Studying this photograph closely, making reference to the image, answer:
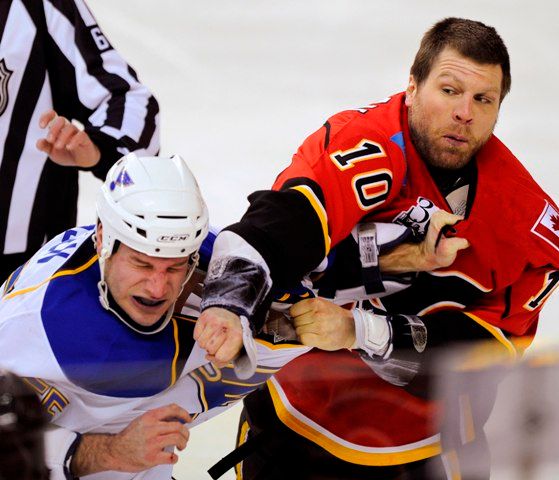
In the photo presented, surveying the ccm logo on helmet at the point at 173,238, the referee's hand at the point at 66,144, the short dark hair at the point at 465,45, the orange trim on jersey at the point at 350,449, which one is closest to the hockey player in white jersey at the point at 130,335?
the ccm logo on helmet at the point at 173,238

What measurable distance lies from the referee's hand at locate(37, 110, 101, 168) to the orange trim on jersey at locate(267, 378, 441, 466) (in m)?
0.58

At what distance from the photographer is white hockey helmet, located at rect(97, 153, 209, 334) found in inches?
63.0

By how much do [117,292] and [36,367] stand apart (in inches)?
9.3

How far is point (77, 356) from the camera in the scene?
4.93ft

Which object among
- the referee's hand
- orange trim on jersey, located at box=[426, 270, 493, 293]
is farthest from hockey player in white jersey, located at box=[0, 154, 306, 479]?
orange trim on jersey, located at box=[426, 270, 493, 293]

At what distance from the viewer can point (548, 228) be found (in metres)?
1.84

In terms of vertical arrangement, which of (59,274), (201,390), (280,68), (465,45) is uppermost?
(465,45)

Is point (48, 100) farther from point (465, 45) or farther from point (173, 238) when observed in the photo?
point (465, 45)

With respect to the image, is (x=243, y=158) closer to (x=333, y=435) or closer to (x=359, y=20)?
(x=359, y=20)

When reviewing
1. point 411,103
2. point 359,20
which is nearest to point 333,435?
point 411,103

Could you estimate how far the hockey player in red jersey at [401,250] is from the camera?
161 centimetres

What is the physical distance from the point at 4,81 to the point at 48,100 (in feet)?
0.31

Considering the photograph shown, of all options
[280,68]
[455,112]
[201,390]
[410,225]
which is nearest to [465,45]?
[455,112]

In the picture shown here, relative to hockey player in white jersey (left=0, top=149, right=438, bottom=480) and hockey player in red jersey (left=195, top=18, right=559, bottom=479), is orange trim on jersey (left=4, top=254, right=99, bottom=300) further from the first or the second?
hockey player in red jersey (left=195, top=18, right=559, bottom=479)
